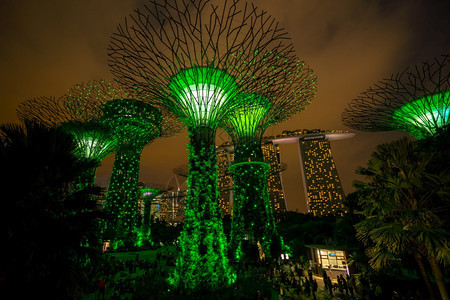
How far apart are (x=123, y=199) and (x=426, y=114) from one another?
27.5m

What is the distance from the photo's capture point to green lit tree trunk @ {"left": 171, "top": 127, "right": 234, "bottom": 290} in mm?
8516

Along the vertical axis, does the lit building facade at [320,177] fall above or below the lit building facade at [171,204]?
above

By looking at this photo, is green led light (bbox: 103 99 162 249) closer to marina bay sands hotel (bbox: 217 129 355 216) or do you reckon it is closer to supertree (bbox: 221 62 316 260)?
supertree (bbox: 221 62 316 260)

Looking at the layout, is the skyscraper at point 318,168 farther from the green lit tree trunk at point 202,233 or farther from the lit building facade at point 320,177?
the green lit tree trunk at point 202,233

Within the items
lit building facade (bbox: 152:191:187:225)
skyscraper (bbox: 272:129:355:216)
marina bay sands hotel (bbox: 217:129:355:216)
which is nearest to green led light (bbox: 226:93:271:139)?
lit building facade (bbox: 152:191:187:225)

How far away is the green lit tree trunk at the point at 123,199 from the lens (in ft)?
79.6

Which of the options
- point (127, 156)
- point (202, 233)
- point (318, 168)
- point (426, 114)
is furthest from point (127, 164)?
point (318, 168)

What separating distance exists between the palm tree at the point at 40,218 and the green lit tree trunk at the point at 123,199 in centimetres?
2129

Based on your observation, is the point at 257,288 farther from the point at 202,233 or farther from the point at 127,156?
the point at 127,156

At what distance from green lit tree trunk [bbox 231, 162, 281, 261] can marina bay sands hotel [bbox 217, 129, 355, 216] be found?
92109mm

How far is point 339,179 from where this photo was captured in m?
116

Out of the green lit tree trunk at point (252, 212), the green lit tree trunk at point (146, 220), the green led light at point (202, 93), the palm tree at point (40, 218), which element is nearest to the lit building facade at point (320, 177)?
the green lit tree trunk at point (146, 220)

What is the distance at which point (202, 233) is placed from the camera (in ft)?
29.5

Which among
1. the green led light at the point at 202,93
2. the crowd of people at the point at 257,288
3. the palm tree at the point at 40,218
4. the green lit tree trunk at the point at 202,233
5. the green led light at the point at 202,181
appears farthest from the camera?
the green led light at the point at 202,93
